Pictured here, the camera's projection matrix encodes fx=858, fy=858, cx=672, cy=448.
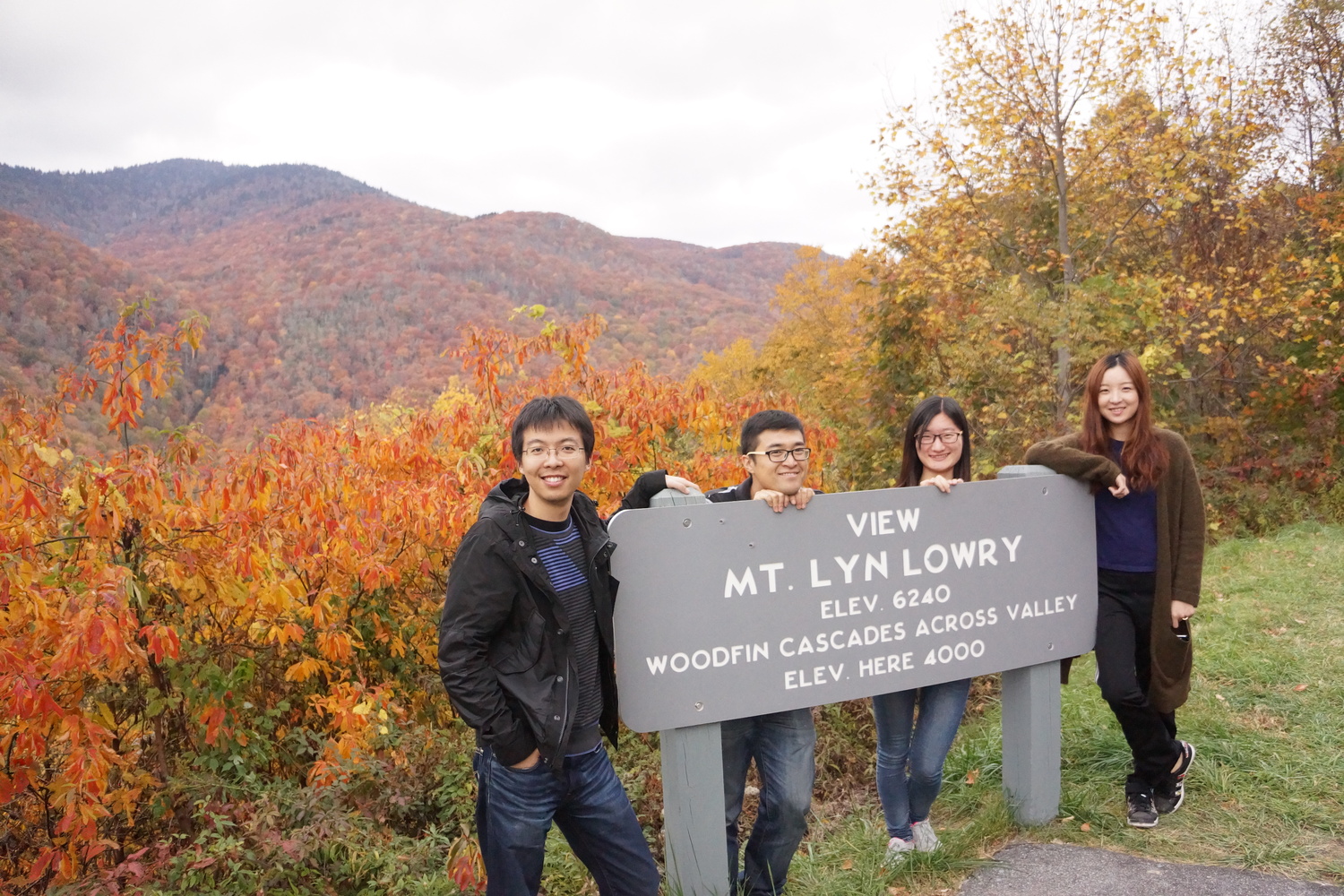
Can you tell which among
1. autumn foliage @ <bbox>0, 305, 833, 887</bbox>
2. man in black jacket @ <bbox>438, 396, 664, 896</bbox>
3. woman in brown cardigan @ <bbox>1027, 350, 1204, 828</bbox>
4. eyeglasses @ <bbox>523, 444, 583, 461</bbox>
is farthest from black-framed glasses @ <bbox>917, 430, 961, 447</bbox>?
autumn foliage @ <bbox>0, 305, 833, 887</bbox>

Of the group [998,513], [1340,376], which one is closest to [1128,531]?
[998,513]

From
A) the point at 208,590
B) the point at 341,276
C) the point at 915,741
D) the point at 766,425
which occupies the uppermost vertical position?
the point at 341,276

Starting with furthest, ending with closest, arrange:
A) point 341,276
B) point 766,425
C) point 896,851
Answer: point 341,276 < point 896,851 < point 766,425

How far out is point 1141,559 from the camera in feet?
9.99

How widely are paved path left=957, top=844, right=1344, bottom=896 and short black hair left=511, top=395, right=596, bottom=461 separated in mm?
1898

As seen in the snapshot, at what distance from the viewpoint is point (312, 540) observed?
4156mm

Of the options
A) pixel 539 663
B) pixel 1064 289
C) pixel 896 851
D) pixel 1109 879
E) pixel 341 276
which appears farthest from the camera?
pixel 341 276

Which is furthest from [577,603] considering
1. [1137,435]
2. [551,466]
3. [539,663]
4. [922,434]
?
[1137,435]

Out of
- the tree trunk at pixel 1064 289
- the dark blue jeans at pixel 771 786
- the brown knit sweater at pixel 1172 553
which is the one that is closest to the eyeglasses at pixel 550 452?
the dark blue jeans at pixel 771 786

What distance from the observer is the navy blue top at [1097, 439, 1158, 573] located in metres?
3.03

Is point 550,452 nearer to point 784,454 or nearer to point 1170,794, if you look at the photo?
point 784,454

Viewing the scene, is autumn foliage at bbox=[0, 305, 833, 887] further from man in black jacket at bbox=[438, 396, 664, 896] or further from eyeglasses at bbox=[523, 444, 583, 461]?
eyeglasses at bbox=[523, 444, 583, 461]

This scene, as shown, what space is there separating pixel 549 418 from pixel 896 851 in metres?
1.95

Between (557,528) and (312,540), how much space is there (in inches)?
96.3
